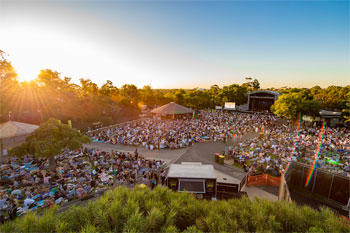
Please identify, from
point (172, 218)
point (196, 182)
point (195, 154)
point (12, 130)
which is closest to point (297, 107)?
point (195, 154)

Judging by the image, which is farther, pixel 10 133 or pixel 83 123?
pixel 83 123

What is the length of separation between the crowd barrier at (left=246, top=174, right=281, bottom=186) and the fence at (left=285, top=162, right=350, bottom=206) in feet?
3.04

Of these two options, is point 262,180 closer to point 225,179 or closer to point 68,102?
point 225,179

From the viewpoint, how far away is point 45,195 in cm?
877

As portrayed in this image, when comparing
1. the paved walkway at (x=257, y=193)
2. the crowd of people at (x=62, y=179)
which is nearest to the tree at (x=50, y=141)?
the crowd of people at (x=62, y=179)

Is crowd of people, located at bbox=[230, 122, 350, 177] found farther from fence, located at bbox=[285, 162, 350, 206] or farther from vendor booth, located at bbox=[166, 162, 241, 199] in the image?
vendor booth, located at bbox=[166, 162, 241, 199]

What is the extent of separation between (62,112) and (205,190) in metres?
31.1

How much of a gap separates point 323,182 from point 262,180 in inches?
137

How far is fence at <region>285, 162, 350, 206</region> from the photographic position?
9.13 m

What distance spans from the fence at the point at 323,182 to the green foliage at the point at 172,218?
25.1ft

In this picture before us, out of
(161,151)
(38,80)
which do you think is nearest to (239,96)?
(161,151)

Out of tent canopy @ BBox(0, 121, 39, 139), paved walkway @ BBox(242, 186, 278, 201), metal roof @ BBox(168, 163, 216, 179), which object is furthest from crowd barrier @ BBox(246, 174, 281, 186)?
tent canopy @ BBox(0, 121, 39, 139)

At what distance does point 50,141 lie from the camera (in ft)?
35.9

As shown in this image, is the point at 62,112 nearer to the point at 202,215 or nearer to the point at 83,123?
the point at 83,123
